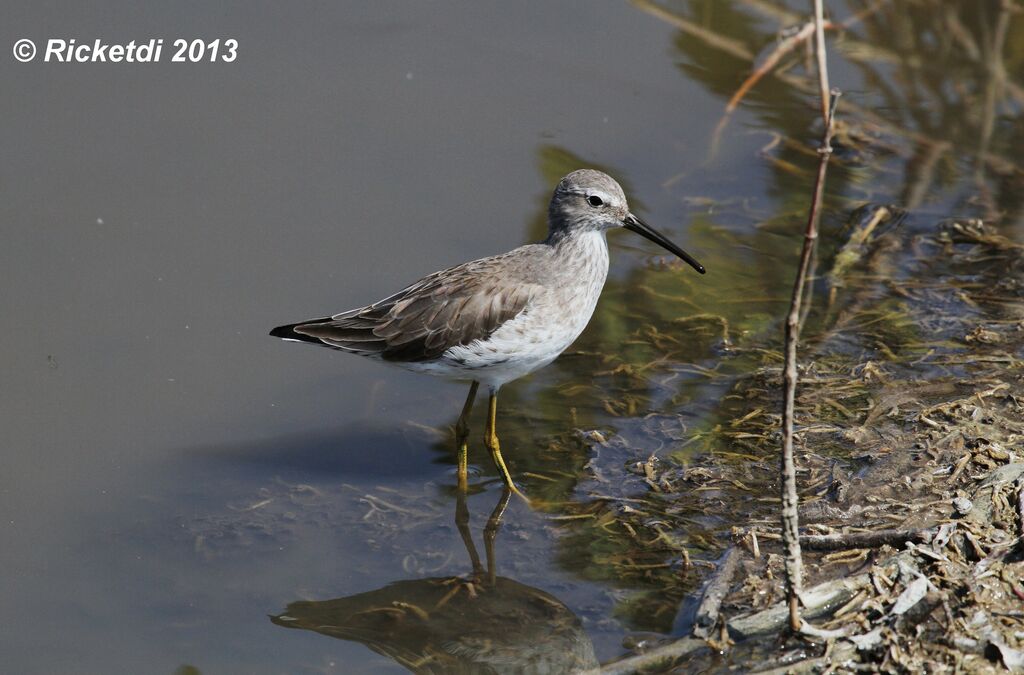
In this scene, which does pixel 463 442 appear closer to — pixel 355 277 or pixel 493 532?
pixel 493 532

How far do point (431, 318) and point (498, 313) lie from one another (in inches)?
16.5

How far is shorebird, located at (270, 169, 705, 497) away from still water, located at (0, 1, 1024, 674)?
0.71 metres

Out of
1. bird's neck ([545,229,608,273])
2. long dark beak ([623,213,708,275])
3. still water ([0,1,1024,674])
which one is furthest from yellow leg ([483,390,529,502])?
long dark beak ([623,213,708,275])

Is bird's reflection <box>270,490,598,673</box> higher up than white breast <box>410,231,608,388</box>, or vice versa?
white breast <box>410,231,608,388</box>

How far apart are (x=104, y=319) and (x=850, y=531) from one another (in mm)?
5316

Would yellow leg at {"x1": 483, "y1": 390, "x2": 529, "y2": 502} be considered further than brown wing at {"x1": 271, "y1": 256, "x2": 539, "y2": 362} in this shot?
Yes

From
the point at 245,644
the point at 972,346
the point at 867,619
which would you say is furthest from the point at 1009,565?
the point at 245,644

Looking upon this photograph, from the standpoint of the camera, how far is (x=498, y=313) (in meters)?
7.07

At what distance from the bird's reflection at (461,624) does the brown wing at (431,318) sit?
139 centimetres

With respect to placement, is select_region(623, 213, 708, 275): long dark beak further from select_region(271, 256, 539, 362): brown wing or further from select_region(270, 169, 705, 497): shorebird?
select_region(271, 256, 539, 362): brown wing

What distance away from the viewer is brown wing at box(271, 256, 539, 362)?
23.2 feet

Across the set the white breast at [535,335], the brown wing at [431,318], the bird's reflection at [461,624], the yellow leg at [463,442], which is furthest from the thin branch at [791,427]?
the yellow leg at [463,442]

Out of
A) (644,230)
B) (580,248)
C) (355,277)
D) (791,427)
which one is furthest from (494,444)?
(791,427)

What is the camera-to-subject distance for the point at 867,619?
5242mm
